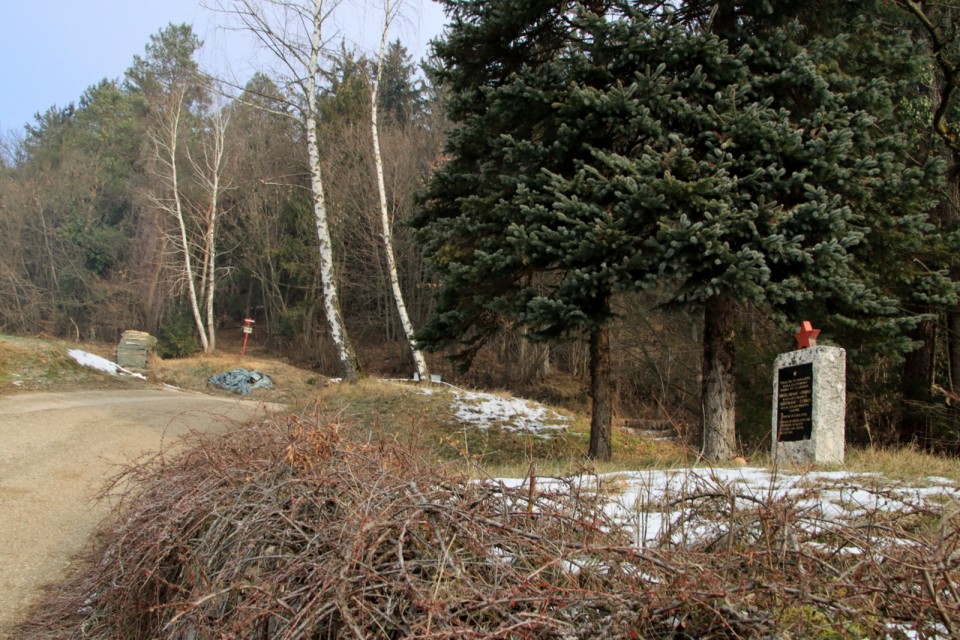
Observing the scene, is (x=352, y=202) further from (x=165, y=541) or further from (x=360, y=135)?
(x=165, y=541)

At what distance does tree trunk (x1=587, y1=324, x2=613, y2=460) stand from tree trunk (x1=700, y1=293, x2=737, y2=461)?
4.69 feet

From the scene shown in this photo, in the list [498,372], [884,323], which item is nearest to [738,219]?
[884,323]

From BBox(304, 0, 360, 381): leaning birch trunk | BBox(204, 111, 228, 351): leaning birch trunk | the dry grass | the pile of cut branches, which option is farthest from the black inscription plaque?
BBox(204, 111, 228, 351): leaning birch trunk

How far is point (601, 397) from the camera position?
10406 millimetres

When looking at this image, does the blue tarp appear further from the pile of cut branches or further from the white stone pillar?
the pile of cut branches

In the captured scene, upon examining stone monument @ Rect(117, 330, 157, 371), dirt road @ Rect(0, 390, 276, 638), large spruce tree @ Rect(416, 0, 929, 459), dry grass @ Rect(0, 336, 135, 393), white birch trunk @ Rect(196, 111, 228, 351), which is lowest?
dirt road @ Rect(0, 390, 276, 638)

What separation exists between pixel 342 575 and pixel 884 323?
7996 mm

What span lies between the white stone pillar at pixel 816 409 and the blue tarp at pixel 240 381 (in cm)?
1461

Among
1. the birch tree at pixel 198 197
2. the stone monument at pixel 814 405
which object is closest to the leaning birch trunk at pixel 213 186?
the birch tree at pixel 198 197

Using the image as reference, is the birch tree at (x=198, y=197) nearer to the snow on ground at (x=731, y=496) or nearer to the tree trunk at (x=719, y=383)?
the tree trunk at (x=719, y=383)

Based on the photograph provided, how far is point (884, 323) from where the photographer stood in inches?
338

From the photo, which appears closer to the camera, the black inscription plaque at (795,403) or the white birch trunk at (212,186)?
the black inscription plaque at (795,403)

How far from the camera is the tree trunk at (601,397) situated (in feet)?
33.8

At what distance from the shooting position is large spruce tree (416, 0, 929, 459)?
311 inches
